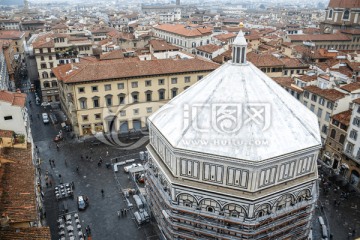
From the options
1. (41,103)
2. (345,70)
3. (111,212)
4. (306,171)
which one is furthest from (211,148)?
(41,103)

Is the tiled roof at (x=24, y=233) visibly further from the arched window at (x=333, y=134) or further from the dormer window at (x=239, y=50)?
the arched window at (x=333, y=134)

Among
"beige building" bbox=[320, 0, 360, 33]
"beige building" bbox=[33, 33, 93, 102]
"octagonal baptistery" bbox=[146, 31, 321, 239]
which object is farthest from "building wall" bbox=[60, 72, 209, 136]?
"beige building" bbox=[320, 0, 360, 33]

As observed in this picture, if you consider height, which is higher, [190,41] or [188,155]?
[188,155]

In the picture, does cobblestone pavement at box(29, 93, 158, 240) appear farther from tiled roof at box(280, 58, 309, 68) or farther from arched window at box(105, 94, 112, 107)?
tiled roof at box(280, 58, 309, 68)

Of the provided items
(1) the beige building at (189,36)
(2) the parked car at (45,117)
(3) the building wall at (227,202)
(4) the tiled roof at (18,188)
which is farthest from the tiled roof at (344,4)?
(4) the tiled roof at (18,188)

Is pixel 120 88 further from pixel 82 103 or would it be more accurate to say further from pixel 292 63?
pixel 292 63

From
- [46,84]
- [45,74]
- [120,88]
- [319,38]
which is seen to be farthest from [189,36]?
[120,88]
